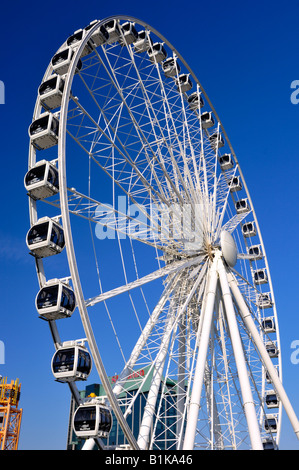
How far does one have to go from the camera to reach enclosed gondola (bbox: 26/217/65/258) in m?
13.5

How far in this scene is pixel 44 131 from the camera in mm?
15148

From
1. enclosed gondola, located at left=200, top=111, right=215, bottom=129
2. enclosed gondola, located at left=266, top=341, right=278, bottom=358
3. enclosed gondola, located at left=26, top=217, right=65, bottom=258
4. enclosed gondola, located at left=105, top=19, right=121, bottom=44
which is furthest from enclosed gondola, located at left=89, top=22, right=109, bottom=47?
enclosed gondola, located at left=266, top=341, right=278, bottom=358

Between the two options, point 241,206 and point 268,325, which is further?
point 241,206

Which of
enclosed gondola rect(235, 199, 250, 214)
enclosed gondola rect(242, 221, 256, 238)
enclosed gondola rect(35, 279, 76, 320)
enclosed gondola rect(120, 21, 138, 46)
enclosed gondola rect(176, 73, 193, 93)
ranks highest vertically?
enclosed gondola rect(120, 21, 138, 46)

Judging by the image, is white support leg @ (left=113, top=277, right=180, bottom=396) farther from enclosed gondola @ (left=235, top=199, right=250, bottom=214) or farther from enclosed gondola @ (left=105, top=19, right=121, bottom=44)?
enclosed gondola @ (left=235, top=199, right=250, bottom=214)

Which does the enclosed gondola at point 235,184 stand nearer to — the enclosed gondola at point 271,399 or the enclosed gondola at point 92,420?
the enclosed gondola at point 271,399

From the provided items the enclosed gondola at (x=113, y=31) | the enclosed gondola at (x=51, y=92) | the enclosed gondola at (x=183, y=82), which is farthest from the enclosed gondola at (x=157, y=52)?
the enclosed gondola at (x=51, y=92)

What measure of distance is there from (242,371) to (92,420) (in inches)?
230

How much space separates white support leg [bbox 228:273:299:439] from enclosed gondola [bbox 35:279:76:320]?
775cm

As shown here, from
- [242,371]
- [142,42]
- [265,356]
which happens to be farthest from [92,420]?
[142,42]

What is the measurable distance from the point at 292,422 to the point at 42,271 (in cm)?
1057

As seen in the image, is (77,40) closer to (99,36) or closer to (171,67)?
(99,36)
